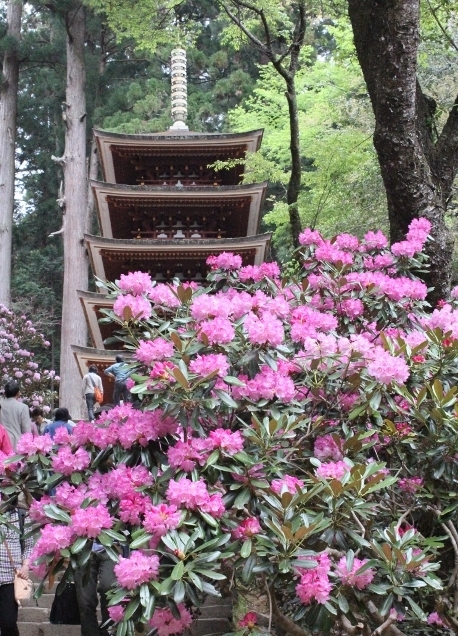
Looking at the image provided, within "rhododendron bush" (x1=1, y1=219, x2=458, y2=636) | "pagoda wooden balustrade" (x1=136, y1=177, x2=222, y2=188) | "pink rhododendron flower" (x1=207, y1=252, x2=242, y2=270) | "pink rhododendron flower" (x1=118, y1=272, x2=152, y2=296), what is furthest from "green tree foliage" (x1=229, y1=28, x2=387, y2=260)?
"rhododendron bush" (x1=1, y1=219, x2=458, y2=636)

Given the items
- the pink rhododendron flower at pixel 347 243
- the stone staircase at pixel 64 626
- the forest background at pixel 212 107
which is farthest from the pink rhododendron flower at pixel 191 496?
the forest background at pixel 212 107

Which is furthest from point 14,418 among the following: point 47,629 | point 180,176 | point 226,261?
point 180,176

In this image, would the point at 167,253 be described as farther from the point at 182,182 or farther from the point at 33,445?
the point at 33,445

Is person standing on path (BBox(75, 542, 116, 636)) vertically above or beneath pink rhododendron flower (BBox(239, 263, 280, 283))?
→ beneath

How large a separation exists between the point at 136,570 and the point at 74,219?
16.6 m

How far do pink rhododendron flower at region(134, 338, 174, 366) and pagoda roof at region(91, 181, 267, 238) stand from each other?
33.9ft

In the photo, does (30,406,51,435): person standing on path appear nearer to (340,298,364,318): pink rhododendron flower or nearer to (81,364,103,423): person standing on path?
(81,364,103,423): person standing on path

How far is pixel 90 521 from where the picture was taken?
2693mm

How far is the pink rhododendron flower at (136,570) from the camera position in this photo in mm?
2457

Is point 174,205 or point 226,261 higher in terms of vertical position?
point 226,261

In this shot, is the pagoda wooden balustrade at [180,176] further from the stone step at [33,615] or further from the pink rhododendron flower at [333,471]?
the pink rhododendron flower at [333,471]

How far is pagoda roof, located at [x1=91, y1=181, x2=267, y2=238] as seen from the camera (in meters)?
13.3

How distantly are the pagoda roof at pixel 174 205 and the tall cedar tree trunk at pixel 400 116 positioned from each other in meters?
8.19

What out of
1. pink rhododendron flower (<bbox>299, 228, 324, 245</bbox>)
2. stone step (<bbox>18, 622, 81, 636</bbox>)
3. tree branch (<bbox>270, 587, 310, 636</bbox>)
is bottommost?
stone step (<bbox>18, 622, 81, 636</bbox>)
